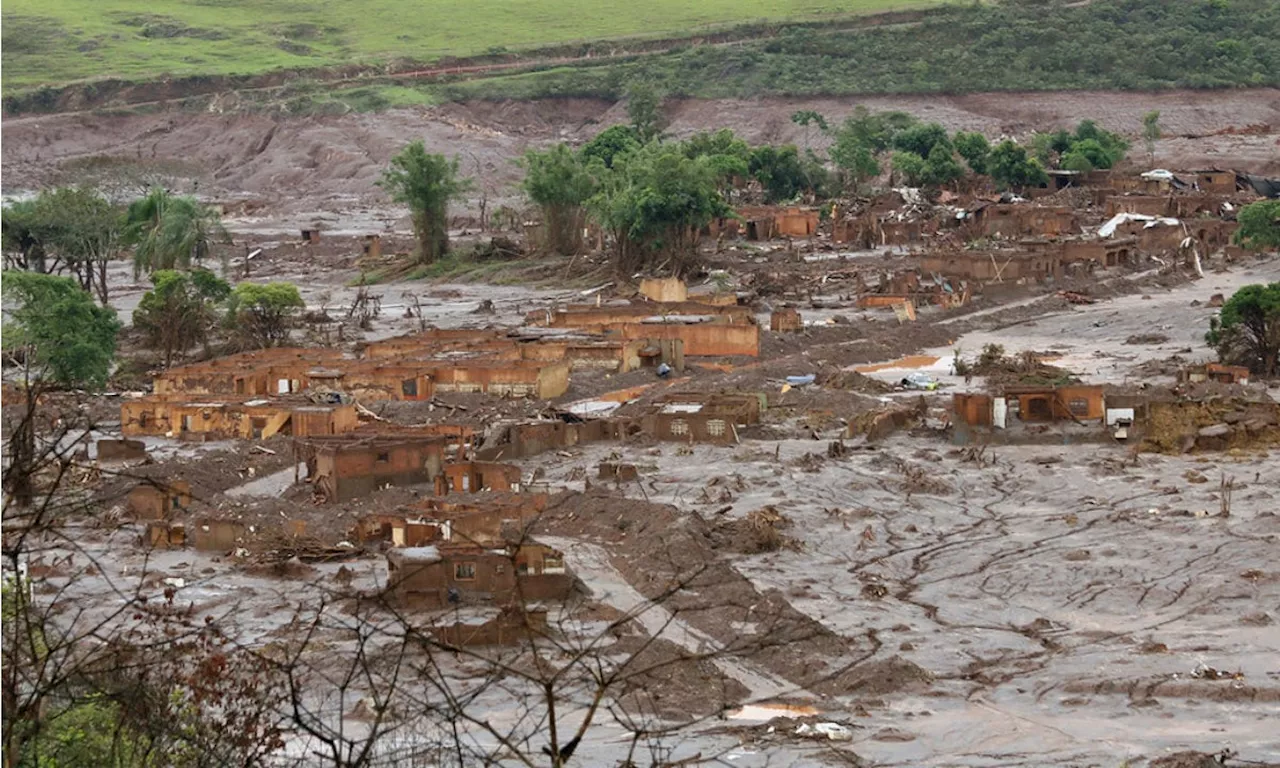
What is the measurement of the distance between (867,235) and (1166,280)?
40.1ft

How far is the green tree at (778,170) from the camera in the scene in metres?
82.2

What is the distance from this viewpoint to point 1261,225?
205 ft

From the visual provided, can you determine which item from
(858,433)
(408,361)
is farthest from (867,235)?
(858,433)

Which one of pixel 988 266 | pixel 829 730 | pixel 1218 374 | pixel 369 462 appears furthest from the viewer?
pixel 988 266

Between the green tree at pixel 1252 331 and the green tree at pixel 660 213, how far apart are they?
21343 mm

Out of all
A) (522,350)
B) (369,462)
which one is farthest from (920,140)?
(369,462)

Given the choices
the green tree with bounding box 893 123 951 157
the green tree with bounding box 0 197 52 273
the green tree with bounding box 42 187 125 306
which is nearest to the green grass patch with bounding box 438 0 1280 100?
the green tree with bounding box 893 123 951 157

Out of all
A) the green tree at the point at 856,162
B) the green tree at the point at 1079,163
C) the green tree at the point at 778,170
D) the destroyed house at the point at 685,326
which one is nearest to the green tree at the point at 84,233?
the destroyed house at the point at 685,326

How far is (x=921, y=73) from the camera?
379 ft

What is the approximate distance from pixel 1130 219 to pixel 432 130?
154 feet

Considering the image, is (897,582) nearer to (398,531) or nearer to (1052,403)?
(398,531)

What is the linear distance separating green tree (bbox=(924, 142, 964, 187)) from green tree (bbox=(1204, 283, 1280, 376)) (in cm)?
4058

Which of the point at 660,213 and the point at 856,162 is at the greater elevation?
the point at 660,213

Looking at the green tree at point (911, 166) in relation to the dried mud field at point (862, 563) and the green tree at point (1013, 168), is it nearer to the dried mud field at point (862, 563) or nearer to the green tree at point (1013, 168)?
the green tree at point (1013, 168)
